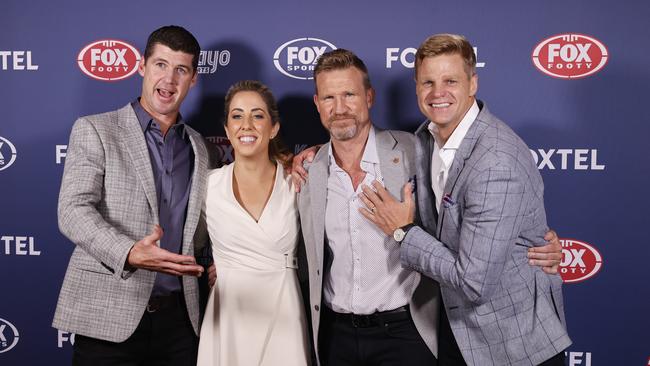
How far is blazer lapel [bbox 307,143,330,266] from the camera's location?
2.05 meters

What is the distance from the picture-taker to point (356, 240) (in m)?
2.04

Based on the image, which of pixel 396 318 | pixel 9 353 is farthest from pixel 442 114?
pixel 9 353

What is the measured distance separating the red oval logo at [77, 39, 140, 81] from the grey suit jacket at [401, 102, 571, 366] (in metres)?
1.73

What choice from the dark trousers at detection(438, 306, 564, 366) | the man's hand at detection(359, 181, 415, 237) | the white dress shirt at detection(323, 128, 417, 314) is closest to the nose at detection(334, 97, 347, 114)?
the white dress shirt at detection(323, 128, 417, 314)

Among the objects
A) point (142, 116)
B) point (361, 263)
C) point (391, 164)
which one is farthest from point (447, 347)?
point (142, 116)

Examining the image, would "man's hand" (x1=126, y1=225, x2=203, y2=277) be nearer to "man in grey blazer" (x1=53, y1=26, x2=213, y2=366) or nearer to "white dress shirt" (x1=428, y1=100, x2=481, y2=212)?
"man in grey blazer" (x1=53, y1=26, x2=213, y2=366)

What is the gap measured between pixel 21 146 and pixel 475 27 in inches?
88.0

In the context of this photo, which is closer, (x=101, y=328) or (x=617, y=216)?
(x=101, y=328)

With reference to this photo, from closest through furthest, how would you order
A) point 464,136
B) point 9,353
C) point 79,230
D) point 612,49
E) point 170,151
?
point 464,136 < point 79,230 < point 170,151 < point 612,49 < point 9,353

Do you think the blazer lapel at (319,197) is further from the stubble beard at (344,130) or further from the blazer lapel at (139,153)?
the blazer lapel at (139,153)

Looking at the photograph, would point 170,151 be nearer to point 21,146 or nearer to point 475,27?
point 21,146

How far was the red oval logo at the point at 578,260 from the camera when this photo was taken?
8.57 feet

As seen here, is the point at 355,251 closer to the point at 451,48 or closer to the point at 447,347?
the point at 447,347

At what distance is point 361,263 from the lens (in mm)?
2041
